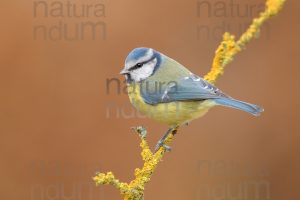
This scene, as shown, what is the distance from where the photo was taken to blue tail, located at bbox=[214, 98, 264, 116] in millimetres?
2973

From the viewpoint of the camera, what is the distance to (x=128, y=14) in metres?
4.73

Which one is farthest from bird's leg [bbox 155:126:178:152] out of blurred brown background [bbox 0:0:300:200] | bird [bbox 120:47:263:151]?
blurred brown background [bbox 0:0:300:200]

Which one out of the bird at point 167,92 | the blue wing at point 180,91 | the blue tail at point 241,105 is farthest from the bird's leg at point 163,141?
the blue tail at point 241,105

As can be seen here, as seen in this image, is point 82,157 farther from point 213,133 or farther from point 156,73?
point 156,73

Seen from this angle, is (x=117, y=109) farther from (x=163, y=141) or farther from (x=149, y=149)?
(x=149, y=149)

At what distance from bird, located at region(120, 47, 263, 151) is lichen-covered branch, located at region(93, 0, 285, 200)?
0.29 ft

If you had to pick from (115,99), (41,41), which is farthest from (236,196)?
(41,41)

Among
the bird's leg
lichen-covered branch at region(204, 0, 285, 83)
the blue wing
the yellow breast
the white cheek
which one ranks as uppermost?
lichen-covered branch at region(204, 0, 285, 83)

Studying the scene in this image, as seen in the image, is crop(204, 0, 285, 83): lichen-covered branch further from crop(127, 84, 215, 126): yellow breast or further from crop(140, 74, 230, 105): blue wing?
crop(127, 84, 215, 126): yellow breast

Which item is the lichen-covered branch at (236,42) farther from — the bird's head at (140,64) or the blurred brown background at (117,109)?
the blurred brown background at (117,109)

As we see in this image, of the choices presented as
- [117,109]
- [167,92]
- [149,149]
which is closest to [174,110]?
[167,92]

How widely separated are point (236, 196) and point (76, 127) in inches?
54.2

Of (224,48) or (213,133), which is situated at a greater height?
(224,48)

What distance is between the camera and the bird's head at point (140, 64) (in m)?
3.12
